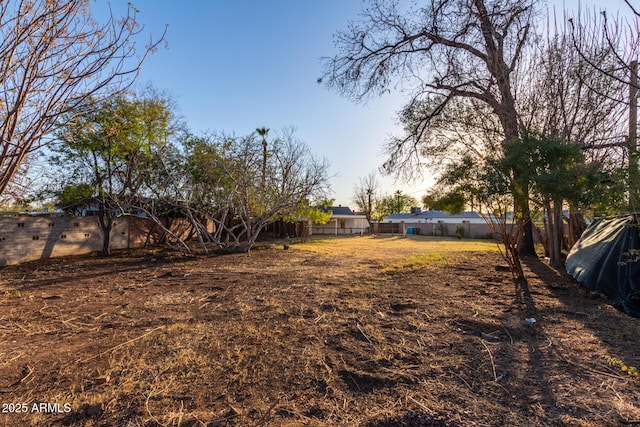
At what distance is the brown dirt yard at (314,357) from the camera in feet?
6.47

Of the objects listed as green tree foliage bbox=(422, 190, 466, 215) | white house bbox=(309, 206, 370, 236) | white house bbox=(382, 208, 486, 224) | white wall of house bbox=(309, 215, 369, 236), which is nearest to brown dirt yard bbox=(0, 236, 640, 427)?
green tree foliage bbox=(422, 190, 466, 215)

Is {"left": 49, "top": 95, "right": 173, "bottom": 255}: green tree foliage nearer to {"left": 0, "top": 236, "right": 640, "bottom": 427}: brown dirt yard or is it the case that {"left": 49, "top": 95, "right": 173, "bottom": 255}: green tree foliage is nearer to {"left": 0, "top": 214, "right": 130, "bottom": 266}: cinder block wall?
{"left": 0, "top": 214, "right": 130, "bottom": 266}: cinder block wall

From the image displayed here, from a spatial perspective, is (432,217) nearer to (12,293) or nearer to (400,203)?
(400,203)

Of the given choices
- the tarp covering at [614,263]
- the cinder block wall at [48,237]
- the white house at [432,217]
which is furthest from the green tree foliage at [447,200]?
the white house at [432,217]

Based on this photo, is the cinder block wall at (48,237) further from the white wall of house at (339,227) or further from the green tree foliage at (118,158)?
the white wall of house at (339,227)

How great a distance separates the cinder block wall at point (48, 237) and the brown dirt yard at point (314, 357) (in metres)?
4.98

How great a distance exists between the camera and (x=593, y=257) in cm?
575

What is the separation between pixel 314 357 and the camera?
2.81 metres

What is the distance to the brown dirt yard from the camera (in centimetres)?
197

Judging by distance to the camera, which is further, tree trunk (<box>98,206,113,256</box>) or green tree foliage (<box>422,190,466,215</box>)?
tree trunk (<box>98,206,113,256</box>)

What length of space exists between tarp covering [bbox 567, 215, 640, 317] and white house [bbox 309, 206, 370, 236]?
2279cm

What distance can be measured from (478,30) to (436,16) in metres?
1.12

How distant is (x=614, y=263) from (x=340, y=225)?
32194 mm

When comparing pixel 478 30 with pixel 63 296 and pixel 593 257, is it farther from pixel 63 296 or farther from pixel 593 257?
pixel 63 296
